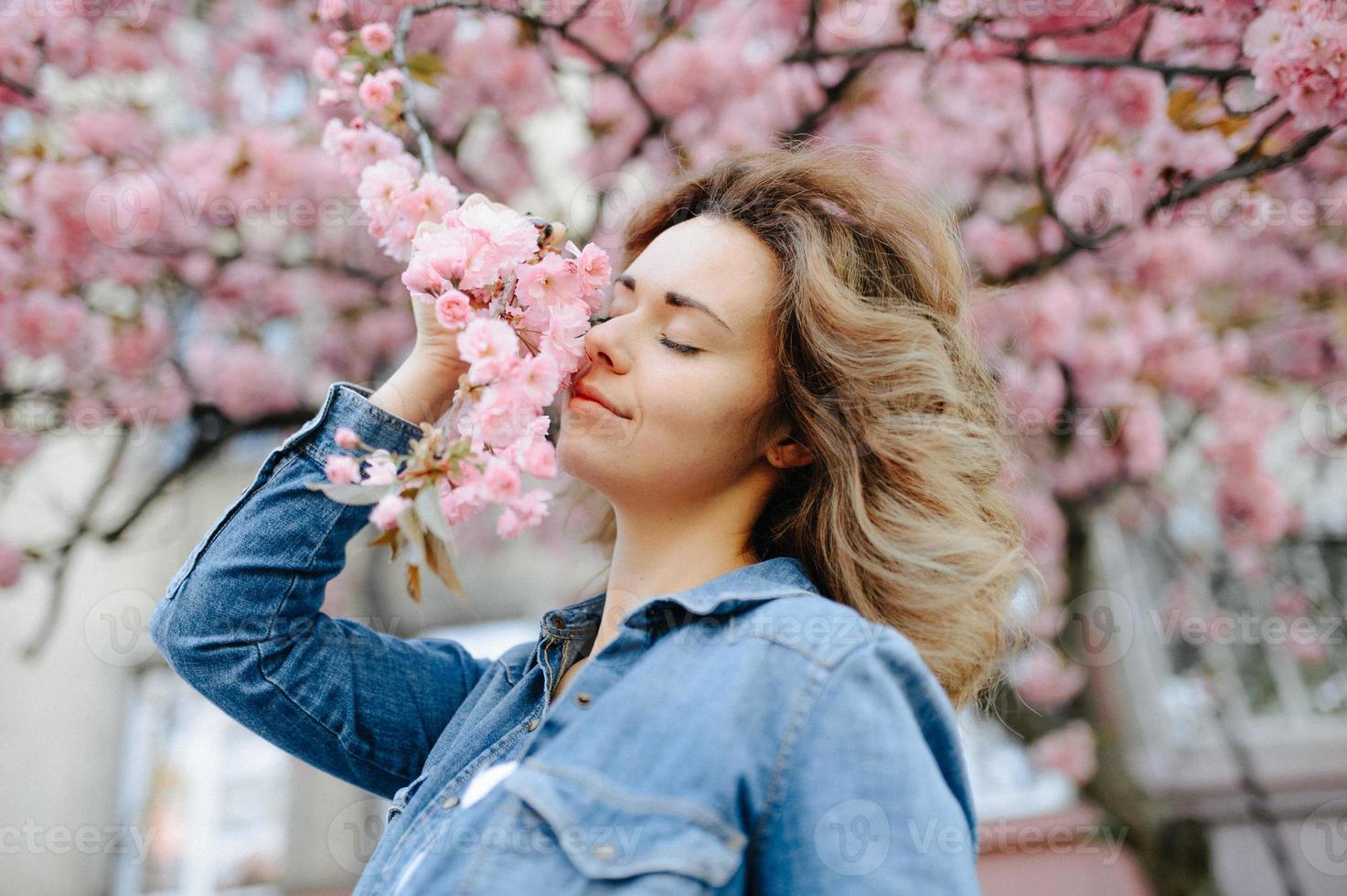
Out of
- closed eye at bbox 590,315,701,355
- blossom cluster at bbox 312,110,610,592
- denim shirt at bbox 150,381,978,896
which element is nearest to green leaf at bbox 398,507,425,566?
blossom cluster at bbox 312,110,610,592

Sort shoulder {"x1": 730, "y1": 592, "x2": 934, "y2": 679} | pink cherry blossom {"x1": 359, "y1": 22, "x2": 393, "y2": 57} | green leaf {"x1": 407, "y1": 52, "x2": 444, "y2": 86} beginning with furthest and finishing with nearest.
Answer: green leaf {"x1": 407, "y1": 52, "x2": 444, "y2": 86}, pink cherry blossom {"x1": 359, "y1": 22, "x2": 393, "y2": 57}, shoulder {"x1": 730, "y1": 592, "x2": 934, "y2": 679}

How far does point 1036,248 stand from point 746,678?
9.68 feet

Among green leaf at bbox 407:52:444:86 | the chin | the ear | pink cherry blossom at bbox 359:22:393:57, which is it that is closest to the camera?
the chin

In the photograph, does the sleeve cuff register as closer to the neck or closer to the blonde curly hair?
the neck

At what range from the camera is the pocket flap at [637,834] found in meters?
0.85

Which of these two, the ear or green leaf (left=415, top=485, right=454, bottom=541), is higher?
green leaf (left=415, top=485, right=454, bottom=541)

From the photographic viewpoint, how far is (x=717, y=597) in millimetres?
1073

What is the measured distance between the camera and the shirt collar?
1.07 meters

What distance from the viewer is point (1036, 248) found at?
339cm

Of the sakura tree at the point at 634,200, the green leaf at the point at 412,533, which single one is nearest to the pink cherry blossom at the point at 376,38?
the sakura tree at the point at 634,200

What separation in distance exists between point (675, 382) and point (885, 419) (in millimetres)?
341

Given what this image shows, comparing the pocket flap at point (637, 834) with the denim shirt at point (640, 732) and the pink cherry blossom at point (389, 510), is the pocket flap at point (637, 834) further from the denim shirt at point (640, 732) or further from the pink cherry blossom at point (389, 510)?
the pink cherry blossom at point (389, 510)

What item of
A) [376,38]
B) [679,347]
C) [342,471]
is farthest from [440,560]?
[376,38]

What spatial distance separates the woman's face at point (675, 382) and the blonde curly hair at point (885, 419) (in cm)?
6
